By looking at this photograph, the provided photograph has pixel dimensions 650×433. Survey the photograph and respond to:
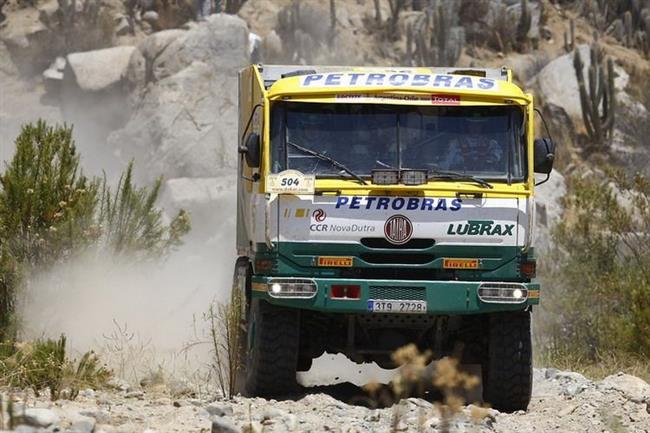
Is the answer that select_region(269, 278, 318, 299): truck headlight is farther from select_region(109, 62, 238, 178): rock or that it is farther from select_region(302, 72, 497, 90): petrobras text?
select_region(109, 62, 238, 178): rock

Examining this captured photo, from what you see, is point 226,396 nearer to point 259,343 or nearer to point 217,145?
point 259,343

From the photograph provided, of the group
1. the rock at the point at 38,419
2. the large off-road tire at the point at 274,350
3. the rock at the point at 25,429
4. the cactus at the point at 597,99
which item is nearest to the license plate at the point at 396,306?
the large off-road tire at the point at 274,350

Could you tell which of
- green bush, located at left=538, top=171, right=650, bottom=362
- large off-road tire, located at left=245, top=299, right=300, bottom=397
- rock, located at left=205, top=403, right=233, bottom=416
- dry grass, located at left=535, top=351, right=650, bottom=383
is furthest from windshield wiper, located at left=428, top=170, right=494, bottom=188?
green bush, located at left=538, top=171, right=650, bottom=362

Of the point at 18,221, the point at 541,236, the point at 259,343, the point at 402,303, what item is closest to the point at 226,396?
the point at 259,343

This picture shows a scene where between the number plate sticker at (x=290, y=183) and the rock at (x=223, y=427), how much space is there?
10.3 ft

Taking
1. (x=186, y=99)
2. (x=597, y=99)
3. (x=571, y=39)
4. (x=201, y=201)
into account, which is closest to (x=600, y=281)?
(x=201, y=201)

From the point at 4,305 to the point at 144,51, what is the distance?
20.0m

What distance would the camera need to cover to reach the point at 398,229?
34.3 feet

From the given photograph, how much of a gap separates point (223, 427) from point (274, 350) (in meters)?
3.16

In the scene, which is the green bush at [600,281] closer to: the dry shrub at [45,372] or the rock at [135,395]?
the rock at [135,395]

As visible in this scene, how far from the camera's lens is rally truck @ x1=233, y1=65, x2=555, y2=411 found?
10430mm

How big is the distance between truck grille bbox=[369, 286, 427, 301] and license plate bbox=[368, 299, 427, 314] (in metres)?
0.03

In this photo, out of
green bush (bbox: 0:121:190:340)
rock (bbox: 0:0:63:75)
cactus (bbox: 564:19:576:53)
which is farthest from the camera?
cactus (bbox: 564:19:576:53)

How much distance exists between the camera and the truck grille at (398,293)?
34.2ft
